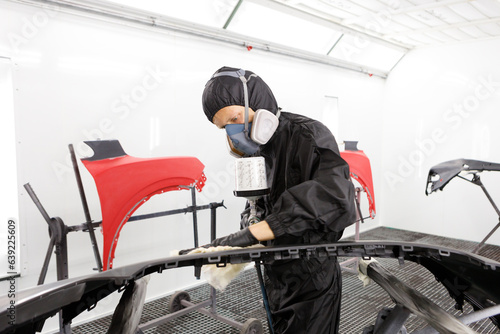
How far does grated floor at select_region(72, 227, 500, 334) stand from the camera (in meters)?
2.44

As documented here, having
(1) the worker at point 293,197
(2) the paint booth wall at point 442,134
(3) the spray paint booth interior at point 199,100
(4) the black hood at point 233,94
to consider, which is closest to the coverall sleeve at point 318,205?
(1) the worker at point 293,197

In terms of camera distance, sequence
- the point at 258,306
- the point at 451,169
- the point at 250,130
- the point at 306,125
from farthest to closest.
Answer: the point at 451,169
the point at 258,306
the point at 250,130
the point at 306,125

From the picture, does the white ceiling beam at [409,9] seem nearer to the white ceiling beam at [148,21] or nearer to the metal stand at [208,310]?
the white ceiling beam at [148,21]

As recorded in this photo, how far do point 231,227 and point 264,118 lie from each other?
234cm

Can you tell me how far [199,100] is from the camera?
303 cm

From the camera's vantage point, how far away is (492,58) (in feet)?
14.1

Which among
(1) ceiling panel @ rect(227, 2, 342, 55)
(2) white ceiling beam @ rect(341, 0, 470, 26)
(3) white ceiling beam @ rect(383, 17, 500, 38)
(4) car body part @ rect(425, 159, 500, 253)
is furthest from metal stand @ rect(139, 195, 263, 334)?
(3) white ceiling beam @ rect(383, 17, 500, 38)

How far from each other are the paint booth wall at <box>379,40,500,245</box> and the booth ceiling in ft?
1.10

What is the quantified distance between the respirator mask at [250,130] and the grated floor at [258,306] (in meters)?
1.59

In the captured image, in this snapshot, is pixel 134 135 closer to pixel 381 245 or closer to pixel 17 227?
pixel 17 227

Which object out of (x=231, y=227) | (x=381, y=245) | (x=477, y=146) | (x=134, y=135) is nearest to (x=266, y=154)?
(x=381, y=245)

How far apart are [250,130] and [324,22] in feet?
9.09

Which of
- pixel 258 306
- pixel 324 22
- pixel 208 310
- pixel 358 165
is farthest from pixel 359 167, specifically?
pixel 208 310

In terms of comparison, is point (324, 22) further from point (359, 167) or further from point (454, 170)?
point (454, 170)
